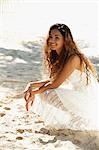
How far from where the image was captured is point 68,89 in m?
3.73

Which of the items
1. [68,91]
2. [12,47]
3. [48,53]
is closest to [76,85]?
[68,91]

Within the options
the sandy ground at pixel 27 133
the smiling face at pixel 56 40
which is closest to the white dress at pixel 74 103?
the sandy ground at pixel 27 133

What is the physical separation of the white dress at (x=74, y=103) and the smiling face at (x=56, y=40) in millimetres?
235

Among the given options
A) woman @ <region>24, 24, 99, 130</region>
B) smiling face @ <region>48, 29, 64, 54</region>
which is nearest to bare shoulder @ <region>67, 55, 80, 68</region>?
woman @ <region>24, 24, 99, 130</region>

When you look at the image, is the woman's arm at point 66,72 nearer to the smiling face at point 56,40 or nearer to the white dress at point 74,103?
the white dress at point 74,103

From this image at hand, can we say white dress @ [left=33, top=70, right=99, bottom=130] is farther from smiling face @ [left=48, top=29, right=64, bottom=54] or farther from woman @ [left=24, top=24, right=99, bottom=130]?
smiling face @ [left=48, top=29, right=64, bottom=54]

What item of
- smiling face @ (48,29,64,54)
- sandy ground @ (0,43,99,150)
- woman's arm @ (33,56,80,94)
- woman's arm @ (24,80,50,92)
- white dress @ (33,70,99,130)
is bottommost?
sandy ground @ (0,43,99,150)

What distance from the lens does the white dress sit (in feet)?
12.2

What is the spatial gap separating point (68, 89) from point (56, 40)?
1.29 feet

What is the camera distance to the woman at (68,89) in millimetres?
3660

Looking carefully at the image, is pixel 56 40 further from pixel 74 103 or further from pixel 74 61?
pixel 74 103

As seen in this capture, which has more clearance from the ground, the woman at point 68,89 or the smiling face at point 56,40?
the smiling face at point 56,40

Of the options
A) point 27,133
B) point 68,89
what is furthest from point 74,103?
point 27,133

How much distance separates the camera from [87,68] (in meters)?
3.77
